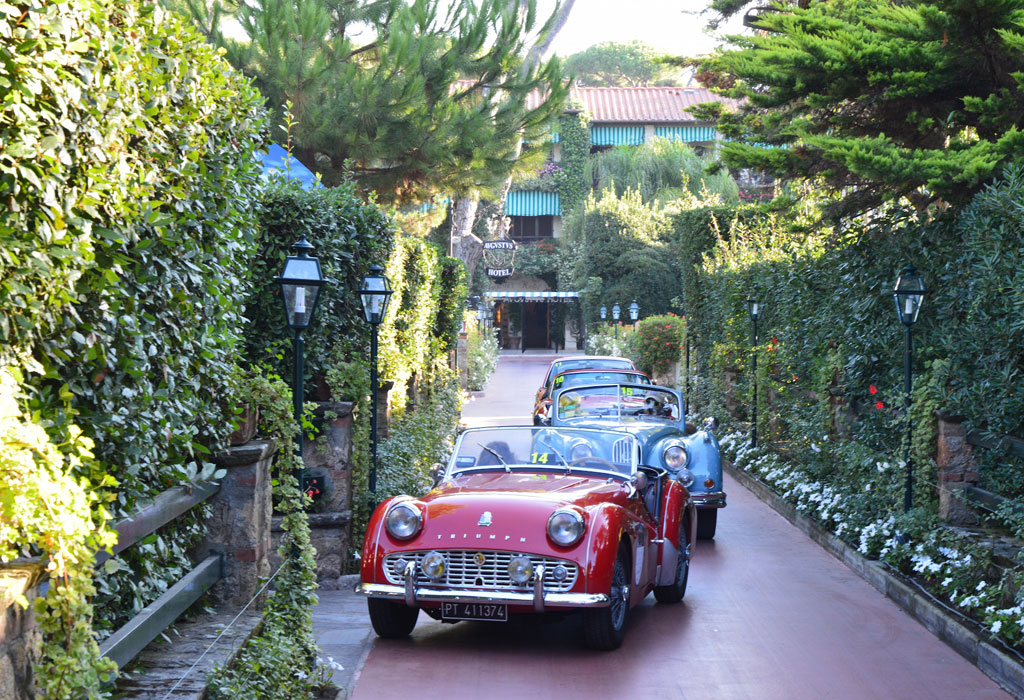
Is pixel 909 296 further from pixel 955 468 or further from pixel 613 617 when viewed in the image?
pixel 613 617

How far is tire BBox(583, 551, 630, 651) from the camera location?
7.11 meters

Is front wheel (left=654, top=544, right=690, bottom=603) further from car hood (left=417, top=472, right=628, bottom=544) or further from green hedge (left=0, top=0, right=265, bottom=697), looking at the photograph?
green hedge (left=0, top=0, right=265, bottom=697)

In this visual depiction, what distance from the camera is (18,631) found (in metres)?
3.19

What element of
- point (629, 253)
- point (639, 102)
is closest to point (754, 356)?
point (629, 253)

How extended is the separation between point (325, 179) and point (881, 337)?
365 inches

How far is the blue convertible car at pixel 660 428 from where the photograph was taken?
1148 cm

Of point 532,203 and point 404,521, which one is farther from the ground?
point 532,203

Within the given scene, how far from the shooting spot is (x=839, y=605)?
9.00m

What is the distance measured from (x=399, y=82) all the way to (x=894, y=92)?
7882 millimetres

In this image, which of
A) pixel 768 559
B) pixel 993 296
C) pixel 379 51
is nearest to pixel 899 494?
pixel 768 559

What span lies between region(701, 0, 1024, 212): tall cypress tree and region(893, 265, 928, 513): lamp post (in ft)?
2.95

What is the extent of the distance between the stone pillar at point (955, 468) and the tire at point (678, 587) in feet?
8.35

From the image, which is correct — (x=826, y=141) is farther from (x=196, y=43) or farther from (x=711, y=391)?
(x=711, y=391)

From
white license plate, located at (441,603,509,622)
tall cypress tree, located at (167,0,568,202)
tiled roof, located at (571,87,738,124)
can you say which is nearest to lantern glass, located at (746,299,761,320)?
tall cypress tree, located at (167,0,568,202)
